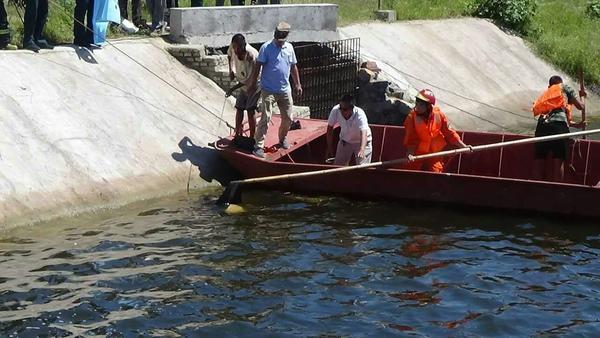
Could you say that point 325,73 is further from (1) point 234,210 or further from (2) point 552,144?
(1) point 234,210

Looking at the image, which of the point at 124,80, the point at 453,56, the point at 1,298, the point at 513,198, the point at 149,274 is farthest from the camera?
the point at 453,56

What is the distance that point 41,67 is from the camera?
56.0 ft

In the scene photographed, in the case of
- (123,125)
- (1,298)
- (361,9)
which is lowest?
(1,298)

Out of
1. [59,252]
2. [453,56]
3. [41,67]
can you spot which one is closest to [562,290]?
[59,252]

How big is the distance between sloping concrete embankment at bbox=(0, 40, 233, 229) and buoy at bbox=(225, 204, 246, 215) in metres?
1.31

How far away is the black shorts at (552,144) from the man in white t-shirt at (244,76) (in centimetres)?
437

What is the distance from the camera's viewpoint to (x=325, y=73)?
875 inches

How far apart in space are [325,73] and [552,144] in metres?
7.24

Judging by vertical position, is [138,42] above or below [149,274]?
above

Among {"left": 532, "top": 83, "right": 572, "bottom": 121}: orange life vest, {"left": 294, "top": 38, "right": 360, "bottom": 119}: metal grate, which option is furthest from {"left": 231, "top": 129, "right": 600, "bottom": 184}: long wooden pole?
{"left": 294, "top": 38, "right": 360, "bottom": 119}: metal grate

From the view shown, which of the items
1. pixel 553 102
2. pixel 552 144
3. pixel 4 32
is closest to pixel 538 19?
pixel 553 102

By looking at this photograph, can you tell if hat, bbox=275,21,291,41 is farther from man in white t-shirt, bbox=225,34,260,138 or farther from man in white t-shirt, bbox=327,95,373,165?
man in white t-shirt, bbox=327,95,373,165

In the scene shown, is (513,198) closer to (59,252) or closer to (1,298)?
(59,252)

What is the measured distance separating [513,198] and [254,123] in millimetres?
4342
